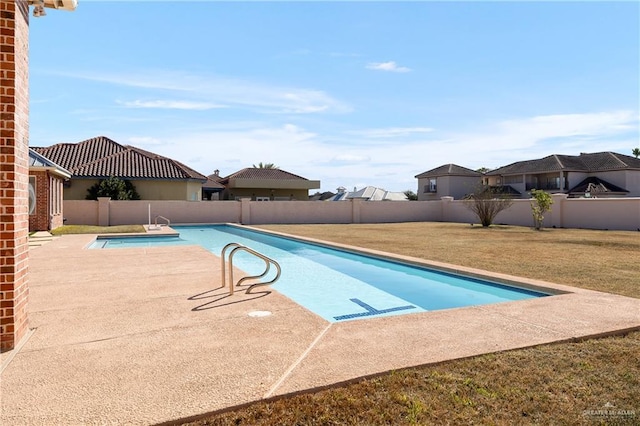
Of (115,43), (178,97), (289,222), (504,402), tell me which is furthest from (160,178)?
(504,402)

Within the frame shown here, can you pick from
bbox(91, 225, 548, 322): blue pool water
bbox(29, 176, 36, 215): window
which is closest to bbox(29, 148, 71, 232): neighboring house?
bbox(29, 176, 36, 215): window

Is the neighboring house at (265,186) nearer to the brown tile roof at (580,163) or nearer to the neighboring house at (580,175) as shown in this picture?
the neighboring house at (580,175)

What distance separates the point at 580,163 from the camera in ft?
149

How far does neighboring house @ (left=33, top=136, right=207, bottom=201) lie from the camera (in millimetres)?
28688

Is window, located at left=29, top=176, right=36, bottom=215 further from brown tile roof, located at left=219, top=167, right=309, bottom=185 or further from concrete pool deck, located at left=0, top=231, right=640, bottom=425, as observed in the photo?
brown tile roof, located at left=219, top=167, right=309, bottom=185

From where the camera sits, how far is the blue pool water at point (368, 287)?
7441mm

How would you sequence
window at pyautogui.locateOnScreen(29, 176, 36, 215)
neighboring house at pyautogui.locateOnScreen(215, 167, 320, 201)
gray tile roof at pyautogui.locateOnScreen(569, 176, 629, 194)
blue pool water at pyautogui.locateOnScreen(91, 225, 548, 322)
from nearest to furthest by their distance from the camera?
blue pool water at pyautogui.locateOnScreen(91, 225, 548, 322) < window at pyautogui.locateOnScreen(29, 176, 36, 215) < gray tile roof at pyautogui.locateOnScreen(569, 176, 629, 194) < neighboring house at pyautogui.locateOnScreen(215, 167, 320, 201)

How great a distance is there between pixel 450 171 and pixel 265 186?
969 inches

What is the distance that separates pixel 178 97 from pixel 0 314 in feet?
56.9

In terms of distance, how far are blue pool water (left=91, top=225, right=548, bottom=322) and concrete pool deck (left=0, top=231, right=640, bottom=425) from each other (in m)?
1.43

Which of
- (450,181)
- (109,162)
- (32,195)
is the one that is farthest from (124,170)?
(450,181)

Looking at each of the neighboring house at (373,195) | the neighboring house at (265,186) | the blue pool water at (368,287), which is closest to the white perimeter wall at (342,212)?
the neighboring house at (265,186)

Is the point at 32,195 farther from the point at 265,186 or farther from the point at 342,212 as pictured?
the point at 265,186

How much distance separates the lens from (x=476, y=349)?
400cm
